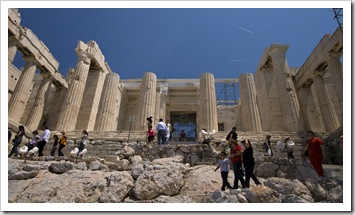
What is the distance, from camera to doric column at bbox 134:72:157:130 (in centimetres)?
1830

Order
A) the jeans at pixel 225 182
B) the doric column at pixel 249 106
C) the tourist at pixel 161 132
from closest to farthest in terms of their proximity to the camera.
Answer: the jeans at pixel 225 182 < the tourist at pixel 161 132 < the doric column at pixel 249 106

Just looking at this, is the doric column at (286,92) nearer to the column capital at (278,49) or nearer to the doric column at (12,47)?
the column capital at (278,49)

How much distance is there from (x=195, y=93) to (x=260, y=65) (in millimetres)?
8671

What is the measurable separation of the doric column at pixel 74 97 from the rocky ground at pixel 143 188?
1115cm

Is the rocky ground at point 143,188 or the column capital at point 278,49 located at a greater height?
the column capital at point 278,49

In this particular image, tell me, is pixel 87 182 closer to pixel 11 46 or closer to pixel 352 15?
pixel 352 15

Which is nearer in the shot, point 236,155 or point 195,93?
point 236,155

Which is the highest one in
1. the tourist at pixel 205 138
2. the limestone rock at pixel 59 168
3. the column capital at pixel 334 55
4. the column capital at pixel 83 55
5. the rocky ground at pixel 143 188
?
the column capital at pixel 83 55

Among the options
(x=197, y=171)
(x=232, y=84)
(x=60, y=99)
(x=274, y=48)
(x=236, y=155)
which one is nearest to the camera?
(x=236, y=155)

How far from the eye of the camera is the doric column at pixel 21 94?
57.6 ft

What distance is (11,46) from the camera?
17.2m

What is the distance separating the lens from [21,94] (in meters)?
18.4

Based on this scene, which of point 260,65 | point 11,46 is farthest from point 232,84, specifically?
point 11,46

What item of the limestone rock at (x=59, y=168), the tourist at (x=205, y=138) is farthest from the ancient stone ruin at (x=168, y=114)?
the tourist at (x=205, y=138)
